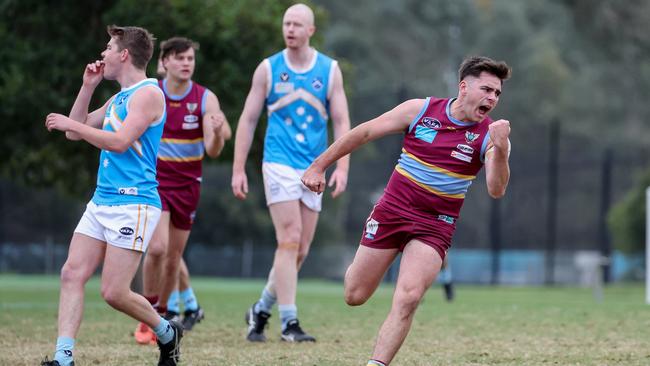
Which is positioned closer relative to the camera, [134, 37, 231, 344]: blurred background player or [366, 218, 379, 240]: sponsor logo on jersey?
[366, 218, 379, 240]: sponsor logo on jersey

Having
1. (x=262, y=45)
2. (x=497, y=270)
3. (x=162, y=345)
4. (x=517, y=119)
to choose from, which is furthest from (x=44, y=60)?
(x=517, y=119)

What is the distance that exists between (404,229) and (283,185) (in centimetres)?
266

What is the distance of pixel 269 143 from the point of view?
31.3ft

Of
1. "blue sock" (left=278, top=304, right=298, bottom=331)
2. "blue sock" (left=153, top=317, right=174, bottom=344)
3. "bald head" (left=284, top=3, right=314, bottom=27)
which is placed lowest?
"blue sock" (left=153, top=317, right=174, bottom=344)

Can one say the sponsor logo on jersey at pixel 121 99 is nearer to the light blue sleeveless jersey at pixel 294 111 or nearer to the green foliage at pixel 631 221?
the light blue sleeveless jersey at pixel 294 111

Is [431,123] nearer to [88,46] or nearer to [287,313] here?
[287,313]

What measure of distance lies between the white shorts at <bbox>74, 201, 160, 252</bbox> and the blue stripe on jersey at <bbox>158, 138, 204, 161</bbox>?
7.96 feet

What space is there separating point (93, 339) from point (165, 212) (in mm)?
1127

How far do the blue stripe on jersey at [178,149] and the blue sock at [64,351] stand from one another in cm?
285

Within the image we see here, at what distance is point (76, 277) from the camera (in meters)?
7.02

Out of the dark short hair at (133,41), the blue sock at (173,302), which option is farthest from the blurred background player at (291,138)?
the dark short hair at (133,41)

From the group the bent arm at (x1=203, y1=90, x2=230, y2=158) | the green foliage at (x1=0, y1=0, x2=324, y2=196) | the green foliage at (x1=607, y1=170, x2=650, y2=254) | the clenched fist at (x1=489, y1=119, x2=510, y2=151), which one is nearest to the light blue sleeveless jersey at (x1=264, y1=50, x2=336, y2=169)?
the bent arm at (x1=203, y1=90, x2=230, y2=158)

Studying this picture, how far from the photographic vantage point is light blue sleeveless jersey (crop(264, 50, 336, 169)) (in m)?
9.48

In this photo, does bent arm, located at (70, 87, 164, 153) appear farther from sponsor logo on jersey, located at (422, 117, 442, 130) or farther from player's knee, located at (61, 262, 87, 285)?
sponsor logo on jersey, located at (422, 117, 442, 130)
